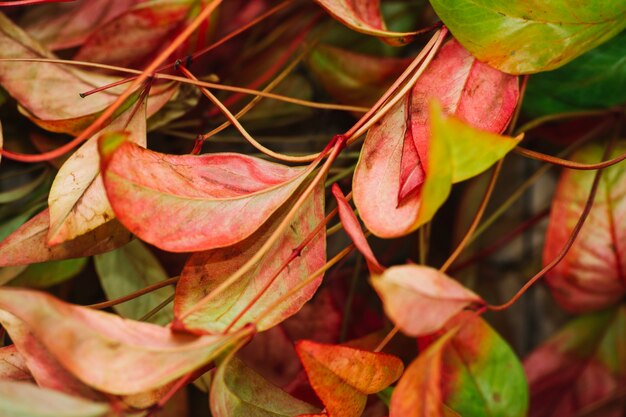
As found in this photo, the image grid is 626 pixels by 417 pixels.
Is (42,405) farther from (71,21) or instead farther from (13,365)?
(71,21)

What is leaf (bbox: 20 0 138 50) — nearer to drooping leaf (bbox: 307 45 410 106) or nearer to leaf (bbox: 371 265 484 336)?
A: drooping leaf (bbox: 307 45 410 106)

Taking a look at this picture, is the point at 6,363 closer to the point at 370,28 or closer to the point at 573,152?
the point at 370,28

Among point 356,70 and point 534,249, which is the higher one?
point 356,70

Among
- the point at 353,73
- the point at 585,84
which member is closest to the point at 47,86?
the point at 353,73

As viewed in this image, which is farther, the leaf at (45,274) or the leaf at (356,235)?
the leaf at (45,274)

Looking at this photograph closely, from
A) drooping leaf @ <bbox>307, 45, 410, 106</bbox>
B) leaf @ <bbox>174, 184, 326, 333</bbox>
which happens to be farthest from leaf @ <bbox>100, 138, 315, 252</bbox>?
drooping leaf @ <bbox>307, 45, 410, 106</bbox>

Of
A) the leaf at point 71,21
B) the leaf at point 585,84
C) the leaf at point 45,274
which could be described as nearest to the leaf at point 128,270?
the leaf at point 45,274

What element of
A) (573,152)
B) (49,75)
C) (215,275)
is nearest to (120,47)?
(49,75)

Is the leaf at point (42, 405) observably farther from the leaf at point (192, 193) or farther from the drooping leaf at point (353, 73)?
the drooping leaf at point (353, 73)
